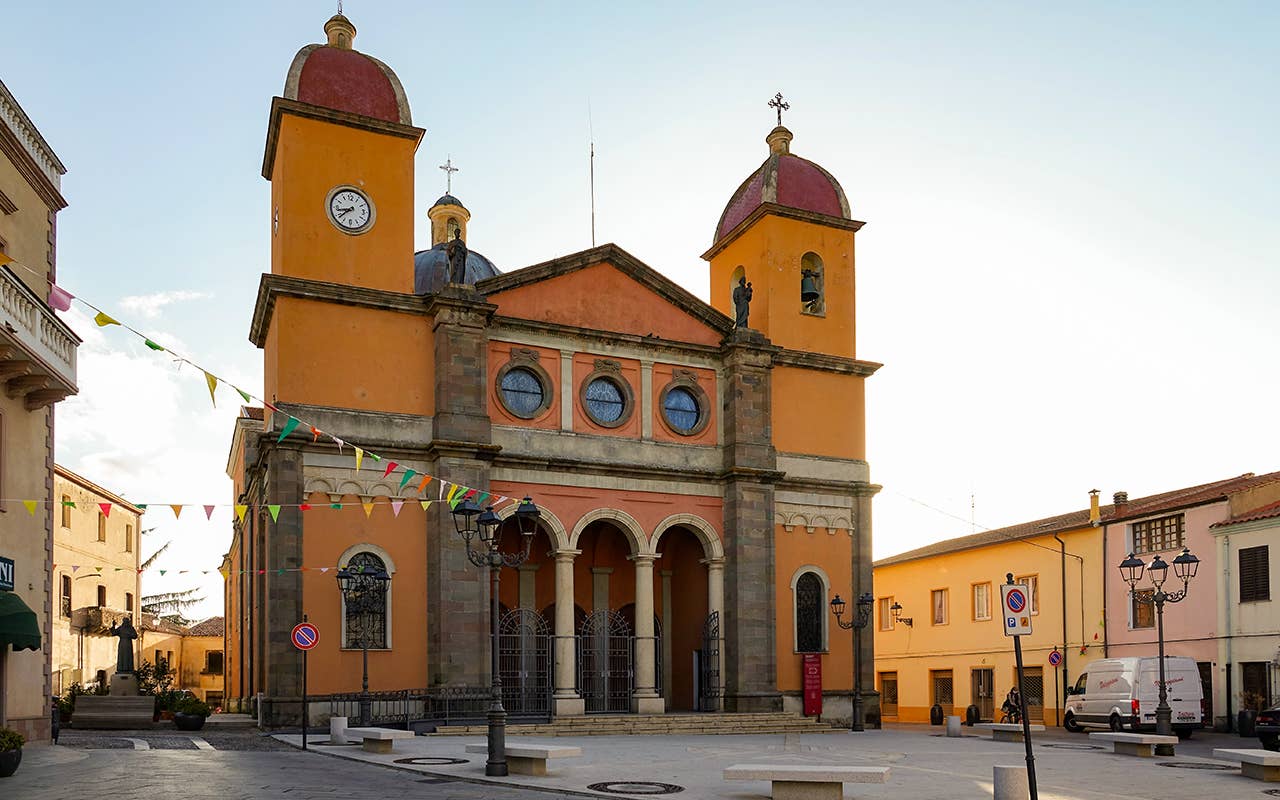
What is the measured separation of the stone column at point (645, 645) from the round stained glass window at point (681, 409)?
358 cm

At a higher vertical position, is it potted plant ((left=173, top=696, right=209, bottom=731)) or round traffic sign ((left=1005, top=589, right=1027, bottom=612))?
round traffic sign ((left=1005, top=589, right=1027, bottom=612))

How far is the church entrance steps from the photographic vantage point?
24672 millimetres

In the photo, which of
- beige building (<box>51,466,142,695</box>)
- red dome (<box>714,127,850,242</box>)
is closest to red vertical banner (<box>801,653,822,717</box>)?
red dome (<box>714,127,850,242</box>)

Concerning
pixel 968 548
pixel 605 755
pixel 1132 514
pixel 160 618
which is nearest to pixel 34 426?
pixel 605 755

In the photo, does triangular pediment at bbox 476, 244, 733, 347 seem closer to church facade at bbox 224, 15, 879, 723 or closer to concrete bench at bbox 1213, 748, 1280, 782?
church facade at bbox 224, 15, 879, 723

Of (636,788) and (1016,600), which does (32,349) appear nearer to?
(636,788)

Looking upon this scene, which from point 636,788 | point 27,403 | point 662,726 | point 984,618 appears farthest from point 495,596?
point 984,618

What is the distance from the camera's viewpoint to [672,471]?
29.6 m

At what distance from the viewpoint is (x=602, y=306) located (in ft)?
98.4

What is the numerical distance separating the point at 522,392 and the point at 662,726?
27.7ft

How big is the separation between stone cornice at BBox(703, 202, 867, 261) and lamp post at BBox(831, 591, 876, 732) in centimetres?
1049

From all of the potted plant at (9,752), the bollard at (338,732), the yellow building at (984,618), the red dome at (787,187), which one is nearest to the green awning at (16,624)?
the potted plant at (9,752)

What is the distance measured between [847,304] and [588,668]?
12.5 meters

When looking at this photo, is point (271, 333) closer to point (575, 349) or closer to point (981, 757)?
point (575, 349)
